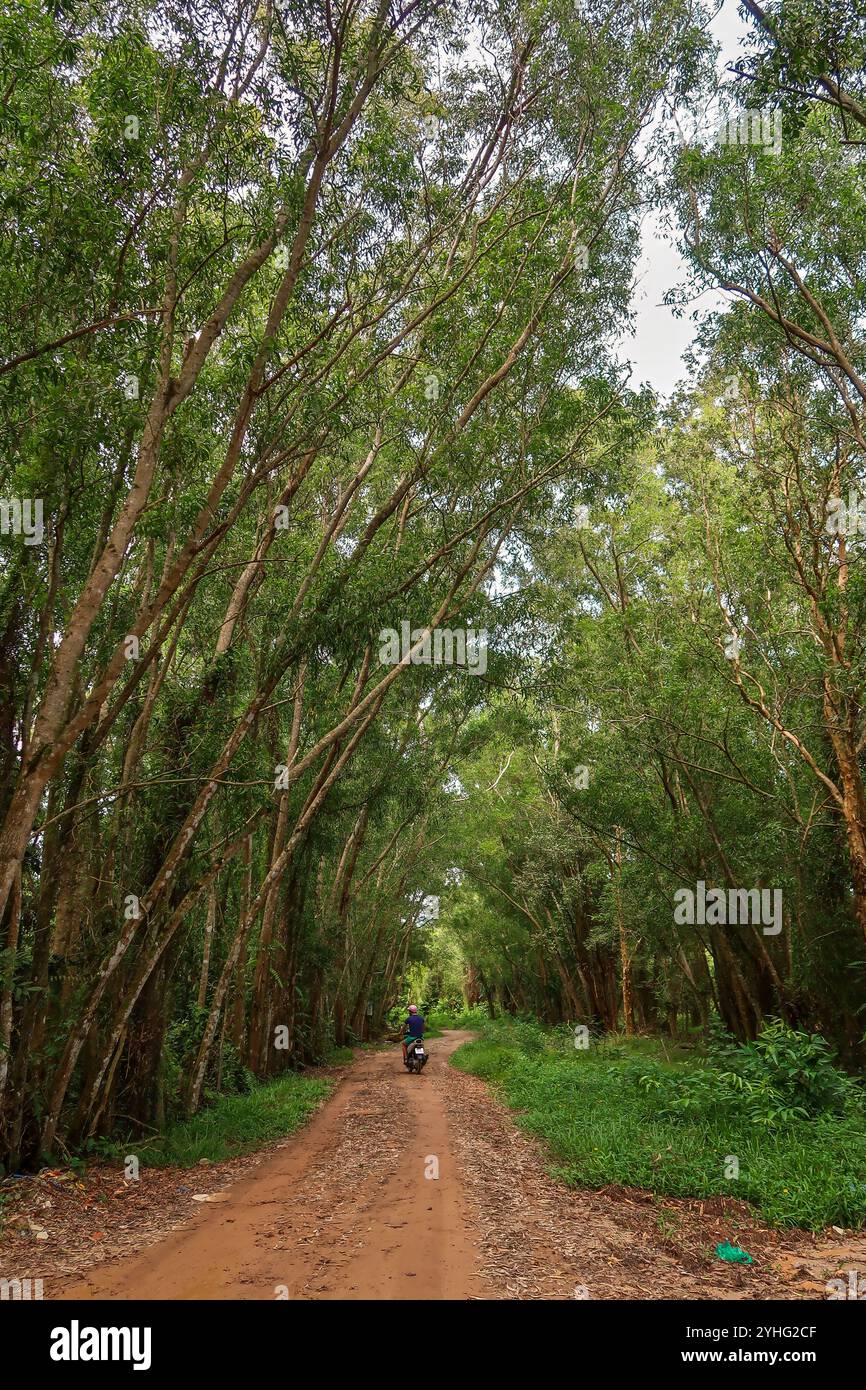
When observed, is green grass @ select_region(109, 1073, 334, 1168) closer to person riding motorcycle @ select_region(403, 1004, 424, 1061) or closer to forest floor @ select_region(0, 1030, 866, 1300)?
forest floor @ select_region(0, 1030, 866, 1300)

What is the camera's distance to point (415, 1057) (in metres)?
16.7

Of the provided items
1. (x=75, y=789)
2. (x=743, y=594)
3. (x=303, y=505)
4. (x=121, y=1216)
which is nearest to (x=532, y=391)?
(x=303, y=505)

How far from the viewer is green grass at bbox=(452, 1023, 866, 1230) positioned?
5717mm

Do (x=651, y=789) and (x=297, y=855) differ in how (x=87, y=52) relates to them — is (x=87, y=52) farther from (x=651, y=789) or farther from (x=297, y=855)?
(x=651, y=789)

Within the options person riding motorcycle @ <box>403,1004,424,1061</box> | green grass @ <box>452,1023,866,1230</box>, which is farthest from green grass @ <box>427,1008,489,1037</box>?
green grass @ <box>452,1023,866,1230</box>

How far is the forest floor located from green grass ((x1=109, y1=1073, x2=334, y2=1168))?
30 centimetres

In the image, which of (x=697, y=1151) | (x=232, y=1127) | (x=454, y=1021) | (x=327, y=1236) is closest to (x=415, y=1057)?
(x=232, y=1127)

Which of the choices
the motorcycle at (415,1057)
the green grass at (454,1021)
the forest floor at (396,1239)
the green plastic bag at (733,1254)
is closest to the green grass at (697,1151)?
the forest floor at (396,1239)

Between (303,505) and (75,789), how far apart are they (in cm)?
679

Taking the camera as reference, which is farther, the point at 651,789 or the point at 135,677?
the point at 651,789

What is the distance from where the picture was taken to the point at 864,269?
30.3ft

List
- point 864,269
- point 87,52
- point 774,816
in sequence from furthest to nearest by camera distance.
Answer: point 774,816 < point 864,269 < point 87,52

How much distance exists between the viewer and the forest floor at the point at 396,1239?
4.32 m
